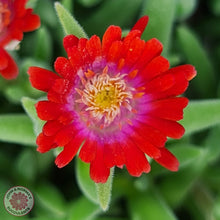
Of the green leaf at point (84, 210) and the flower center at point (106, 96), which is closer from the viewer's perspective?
the flower center at point (106, 96)

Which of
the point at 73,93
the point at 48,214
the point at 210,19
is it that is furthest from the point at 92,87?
the point at 210,19

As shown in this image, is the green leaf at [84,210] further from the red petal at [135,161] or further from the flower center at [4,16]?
the flower center at [4,16]

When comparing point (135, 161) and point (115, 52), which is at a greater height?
point (115, 52)

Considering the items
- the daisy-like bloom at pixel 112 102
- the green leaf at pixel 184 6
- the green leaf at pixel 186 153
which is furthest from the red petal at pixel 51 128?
the green leaf at pixel 184 6

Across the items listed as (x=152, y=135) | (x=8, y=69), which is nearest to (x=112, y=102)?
(x=152, y=135)

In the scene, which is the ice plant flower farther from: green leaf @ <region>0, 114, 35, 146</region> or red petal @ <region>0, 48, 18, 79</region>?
green leaf @ <region>0, 114, 35, 146</region>

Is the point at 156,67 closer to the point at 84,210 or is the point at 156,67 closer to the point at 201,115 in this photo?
the point at 201,115
